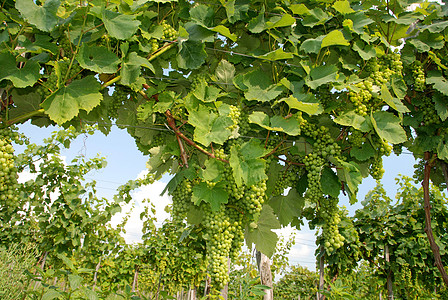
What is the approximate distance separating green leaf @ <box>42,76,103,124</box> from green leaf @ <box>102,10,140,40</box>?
10.9 inches

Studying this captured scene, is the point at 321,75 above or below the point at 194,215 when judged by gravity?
above

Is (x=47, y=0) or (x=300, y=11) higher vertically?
(x=300, y=11)

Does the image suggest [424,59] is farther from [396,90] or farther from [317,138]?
[317,138]

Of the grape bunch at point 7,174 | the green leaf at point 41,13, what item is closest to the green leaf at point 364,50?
the green leaf at point 41,13

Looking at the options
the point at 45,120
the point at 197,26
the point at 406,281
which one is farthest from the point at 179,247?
the point at 197,26

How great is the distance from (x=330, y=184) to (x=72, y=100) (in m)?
1.64

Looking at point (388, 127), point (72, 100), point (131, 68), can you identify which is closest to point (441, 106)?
point (388, 127)

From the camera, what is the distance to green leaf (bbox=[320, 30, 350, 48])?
1.98 meters

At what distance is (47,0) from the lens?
1.69 m

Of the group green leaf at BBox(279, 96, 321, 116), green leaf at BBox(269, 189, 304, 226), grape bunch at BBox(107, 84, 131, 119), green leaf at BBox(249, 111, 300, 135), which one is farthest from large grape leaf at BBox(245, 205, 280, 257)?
grape bunch at BBox(107, 84, 131, 119)

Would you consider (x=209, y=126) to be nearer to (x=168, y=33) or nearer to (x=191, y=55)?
(x=191, y=55)

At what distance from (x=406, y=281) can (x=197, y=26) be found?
5757 mm

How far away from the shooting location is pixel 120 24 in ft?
5.89

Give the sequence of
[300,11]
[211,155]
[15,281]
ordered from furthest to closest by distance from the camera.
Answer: [15,281]
[300,11]
[211,155]
